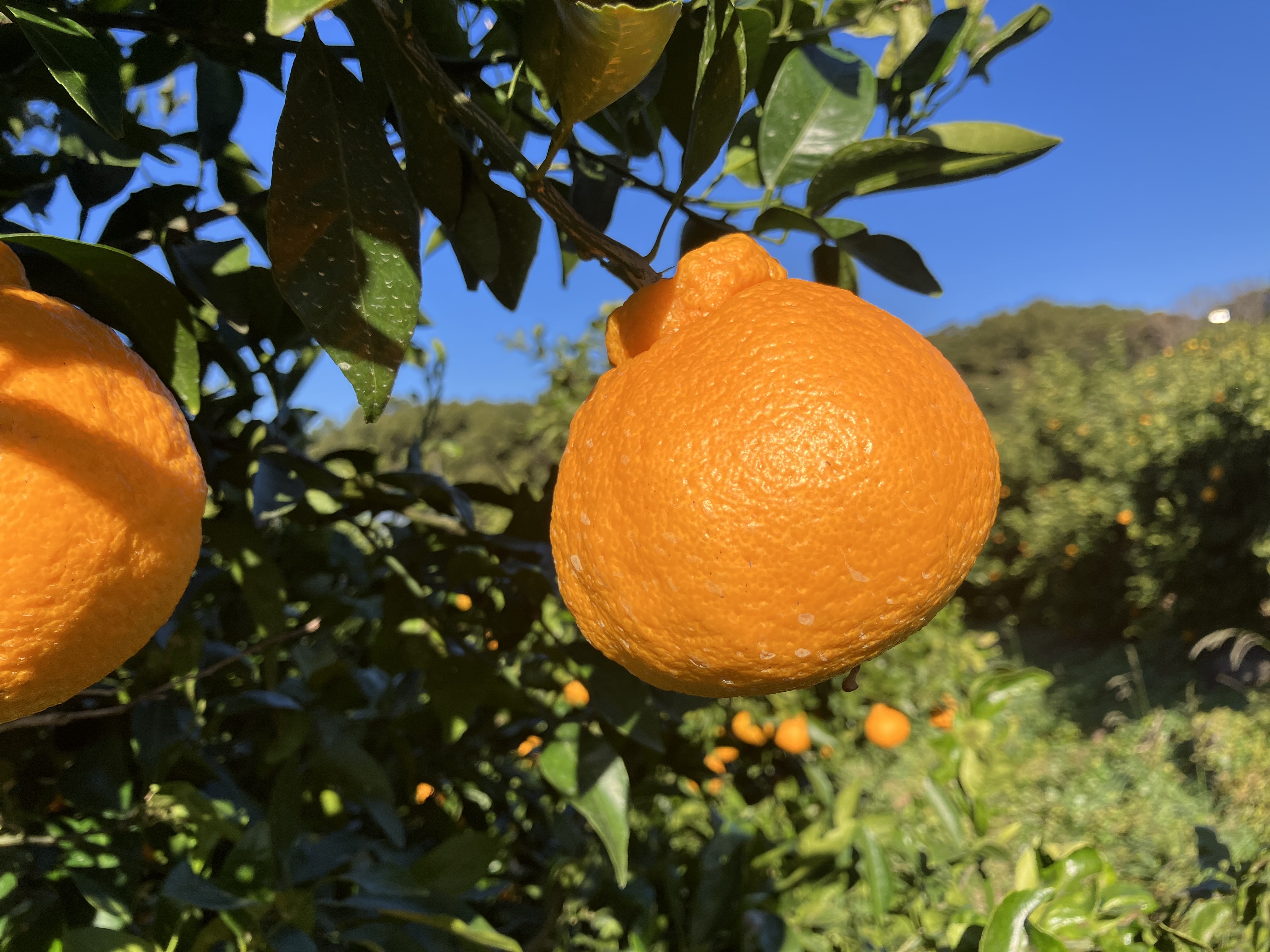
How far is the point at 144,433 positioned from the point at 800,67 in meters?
0.40

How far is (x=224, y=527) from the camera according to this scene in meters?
A: 0.65

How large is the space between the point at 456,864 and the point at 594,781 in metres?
0.18

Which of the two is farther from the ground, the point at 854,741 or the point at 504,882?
the point at 854,741

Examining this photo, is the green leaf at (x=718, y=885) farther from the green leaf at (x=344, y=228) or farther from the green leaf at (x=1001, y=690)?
the green leaf at (x=344, y=228)

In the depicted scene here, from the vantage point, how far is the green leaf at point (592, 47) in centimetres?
28

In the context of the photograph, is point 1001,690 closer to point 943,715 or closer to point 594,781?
point 594,781

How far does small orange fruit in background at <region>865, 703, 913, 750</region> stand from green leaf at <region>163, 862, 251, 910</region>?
112 centimetres

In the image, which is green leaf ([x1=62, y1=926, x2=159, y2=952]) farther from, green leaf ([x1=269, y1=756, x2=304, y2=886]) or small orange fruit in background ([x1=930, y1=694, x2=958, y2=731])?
small orange fruit in background ([x1=930, y1=694, x2=958, y2=731])

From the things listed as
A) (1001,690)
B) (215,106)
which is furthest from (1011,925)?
(215,106)

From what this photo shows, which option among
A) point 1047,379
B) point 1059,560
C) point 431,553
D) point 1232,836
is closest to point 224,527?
point 431,553

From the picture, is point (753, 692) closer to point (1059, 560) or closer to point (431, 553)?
point (431, 553)

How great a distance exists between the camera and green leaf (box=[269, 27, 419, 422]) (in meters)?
0.36

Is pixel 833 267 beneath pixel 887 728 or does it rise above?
above

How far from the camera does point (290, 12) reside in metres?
0.23
